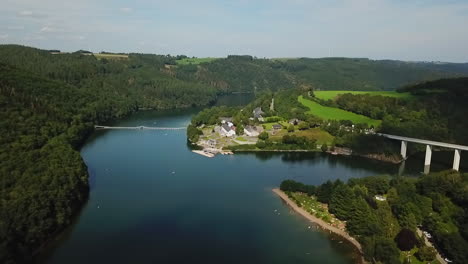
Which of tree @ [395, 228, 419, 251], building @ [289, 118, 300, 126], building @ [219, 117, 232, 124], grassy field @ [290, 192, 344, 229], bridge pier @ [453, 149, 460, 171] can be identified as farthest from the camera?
building @ [219, 117, 232, 124]

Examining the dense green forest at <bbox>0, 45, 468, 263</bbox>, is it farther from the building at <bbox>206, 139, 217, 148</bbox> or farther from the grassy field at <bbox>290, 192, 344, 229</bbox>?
the grassy field at <bbox>290, 192, 344, 229</bbox>

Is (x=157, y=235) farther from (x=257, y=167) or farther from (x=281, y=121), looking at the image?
(x=281, y=121)

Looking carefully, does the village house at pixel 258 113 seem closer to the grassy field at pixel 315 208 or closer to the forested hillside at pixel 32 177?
the forested hillside at pixel 32 177

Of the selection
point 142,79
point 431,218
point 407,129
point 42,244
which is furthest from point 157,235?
point 142,79

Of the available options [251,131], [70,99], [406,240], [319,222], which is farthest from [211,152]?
[70,99]

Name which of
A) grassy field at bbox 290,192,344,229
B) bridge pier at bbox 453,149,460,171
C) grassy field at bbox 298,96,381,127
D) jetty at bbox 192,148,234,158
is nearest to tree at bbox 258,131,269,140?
jetty at bbox 192,148,234,158

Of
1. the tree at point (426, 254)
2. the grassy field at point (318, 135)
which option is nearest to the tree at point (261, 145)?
the grassy field at point (318, 135)

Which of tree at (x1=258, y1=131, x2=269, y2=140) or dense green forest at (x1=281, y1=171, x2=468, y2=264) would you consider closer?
dense green forest at (x1=281, y1=171, x2=468, y2=264)
